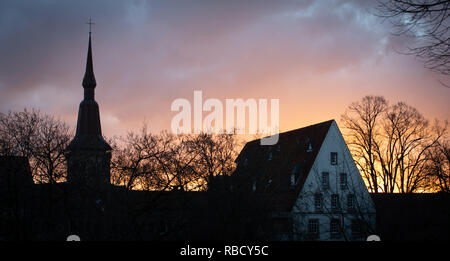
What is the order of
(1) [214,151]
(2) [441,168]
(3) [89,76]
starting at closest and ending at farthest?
1. (2) [441,168]
2. (1) [214,151]
3. (3) [89,76]

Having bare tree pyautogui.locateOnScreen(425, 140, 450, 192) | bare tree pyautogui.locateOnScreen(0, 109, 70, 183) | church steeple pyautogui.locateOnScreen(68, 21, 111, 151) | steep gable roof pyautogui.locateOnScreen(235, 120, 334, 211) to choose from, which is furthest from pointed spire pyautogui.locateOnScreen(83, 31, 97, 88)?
bare tree pyautogui.locateOnScreen(425, 140, 450, 192)

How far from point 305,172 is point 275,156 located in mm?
4565

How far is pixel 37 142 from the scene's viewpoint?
26.3 meters

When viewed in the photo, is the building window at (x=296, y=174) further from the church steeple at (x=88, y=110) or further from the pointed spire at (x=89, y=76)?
the pointed spire at (x=89, y=76)

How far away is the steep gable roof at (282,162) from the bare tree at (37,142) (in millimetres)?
12316

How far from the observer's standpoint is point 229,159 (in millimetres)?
40344

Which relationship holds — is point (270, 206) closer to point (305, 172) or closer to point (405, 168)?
point (305, 172)

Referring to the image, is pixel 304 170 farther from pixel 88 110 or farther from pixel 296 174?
pixel 88 110

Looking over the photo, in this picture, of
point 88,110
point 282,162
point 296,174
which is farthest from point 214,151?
point 88,110

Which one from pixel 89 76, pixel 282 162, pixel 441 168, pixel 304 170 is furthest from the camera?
pixel 89 76

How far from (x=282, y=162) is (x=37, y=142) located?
27.9m
